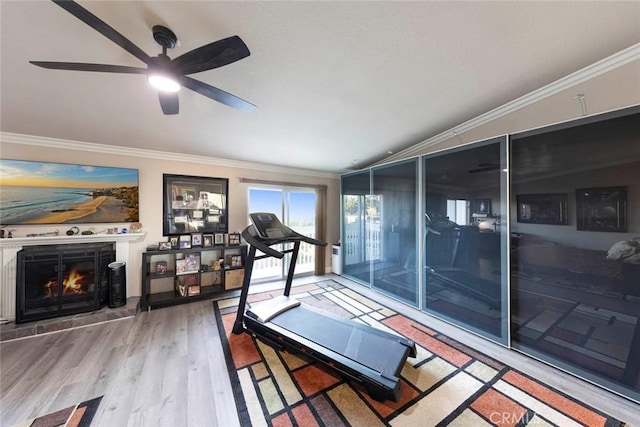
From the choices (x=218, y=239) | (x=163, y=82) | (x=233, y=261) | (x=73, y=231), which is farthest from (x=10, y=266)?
(x=163, y=82)

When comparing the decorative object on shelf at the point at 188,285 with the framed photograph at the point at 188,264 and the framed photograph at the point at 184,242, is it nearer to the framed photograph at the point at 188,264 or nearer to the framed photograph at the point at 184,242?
the framed photograph at the point at 188,264

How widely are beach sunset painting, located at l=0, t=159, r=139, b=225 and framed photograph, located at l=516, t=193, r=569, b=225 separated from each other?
Result: 5.17m

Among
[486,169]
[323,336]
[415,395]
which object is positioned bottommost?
[415,395]

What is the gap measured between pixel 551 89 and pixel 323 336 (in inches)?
137

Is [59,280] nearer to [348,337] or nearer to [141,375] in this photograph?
[141,375]

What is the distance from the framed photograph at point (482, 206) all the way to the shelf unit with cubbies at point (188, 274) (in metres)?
3.63

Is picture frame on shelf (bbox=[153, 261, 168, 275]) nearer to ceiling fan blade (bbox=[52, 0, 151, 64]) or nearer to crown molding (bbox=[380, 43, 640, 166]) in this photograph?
ceiling fan blade (bbox=[52, 0, 151, 64])

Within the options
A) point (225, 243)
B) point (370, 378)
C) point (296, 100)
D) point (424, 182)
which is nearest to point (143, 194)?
point (225, 243)

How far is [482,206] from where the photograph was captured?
8.27 ft

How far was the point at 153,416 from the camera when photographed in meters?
1.59

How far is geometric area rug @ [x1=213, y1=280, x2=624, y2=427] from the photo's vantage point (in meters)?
1.57

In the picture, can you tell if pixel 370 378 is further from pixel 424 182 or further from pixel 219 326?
pixel 424 182

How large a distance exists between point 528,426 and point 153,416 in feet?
8.72

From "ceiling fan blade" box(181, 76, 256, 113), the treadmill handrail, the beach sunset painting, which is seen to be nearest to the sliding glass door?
the treadmill handrail
